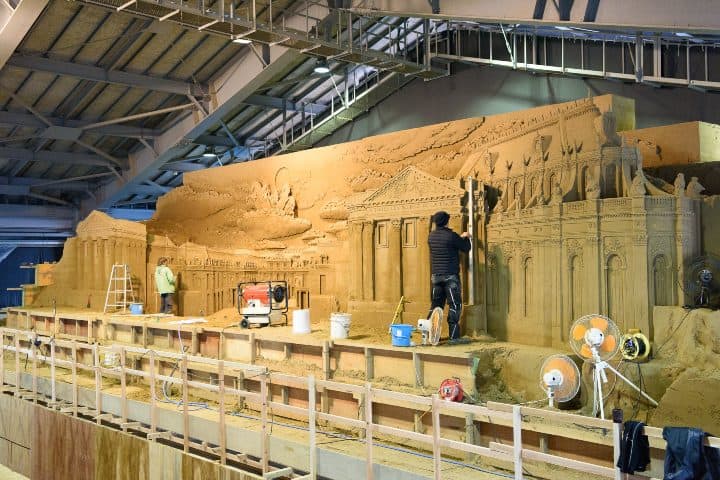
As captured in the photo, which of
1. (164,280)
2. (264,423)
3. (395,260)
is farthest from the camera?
(164,280)

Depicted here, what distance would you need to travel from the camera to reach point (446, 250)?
1426 centimetres

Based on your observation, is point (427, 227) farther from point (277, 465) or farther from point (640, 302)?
point (277, 465)

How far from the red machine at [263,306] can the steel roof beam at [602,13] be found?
844 centimetres

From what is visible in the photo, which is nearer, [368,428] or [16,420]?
[368,428]

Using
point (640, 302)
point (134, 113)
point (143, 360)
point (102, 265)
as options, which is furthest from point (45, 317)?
point (640, 302)

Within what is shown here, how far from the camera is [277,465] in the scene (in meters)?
12.2

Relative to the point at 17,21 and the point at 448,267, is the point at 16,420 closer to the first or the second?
the point at 17,21

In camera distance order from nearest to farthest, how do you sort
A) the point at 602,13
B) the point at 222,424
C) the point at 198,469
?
the point at 222,424 → the point at 198,469 → the point at 602,13

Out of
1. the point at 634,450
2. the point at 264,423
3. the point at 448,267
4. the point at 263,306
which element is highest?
the point at 448,267

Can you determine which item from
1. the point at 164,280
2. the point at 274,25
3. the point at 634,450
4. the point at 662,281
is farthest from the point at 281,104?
the point at 634,450

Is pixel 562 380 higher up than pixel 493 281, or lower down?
lower down

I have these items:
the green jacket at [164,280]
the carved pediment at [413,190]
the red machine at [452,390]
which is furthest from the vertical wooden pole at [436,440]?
the green jacket at [164,280]

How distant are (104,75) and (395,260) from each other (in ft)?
42.4

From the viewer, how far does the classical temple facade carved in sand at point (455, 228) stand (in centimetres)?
1248
